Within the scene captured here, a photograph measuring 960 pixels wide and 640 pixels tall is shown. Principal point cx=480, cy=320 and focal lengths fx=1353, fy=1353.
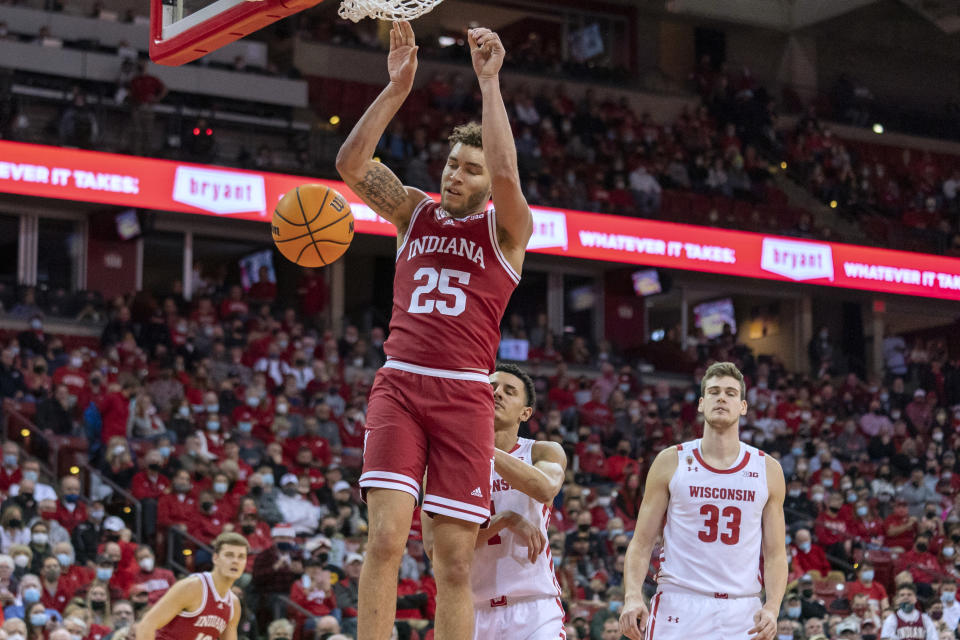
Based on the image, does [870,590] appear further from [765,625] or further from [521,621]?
→ [521,621]

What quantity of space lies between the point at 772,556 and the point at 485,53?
3043mm

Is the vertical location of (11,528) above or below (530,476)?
below

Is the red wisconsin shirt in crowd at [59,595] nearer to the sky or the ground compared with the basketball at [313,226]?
nearer to the ground

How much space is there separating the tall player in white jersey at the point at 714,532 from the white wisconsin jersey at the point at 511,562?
1.59ft

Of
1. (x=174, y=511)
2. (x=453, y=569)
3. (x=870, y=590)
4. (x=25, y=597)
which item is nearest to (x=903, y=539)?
(x=870, y=590)

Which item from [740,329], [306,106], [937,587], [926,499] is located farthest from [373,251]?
[937,587]

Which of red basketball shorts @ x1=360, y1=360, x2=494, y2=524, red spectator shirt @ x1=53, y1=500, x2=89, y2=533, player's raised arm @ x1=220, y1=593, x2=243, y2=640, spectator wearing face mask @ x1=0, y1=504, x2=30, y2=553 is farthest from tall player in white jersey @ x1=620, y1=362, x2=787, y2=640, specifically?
red spectator shirt @ x1=53, y1=500, x2=89, y2=533

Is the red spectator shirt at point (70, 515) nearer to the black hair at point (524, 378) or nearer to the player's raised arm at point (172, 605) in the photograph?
the player's raised arm at point (172, 605)

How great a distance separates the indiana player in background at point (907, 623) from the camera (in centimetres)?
1462

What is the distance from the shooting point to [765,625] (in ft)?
20.5

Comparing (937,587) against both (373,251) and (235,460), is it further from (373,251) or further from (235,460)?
(373,251)

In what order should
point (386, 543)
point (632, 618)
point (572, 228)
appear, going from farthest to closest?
point (572, 228) < point (632, 618) < point (386, 543)

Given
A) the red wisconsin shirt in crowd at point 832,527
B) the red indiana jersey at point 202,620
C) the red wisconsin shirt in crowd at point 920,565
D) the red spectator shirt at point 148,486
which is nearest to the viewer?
the red indiana jersey at point 202,620

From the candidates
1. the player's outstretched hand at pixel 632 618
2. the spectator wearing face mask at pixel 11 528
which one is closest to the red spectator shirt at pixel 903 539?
the spectator wearing face mask at pixel 11 528
